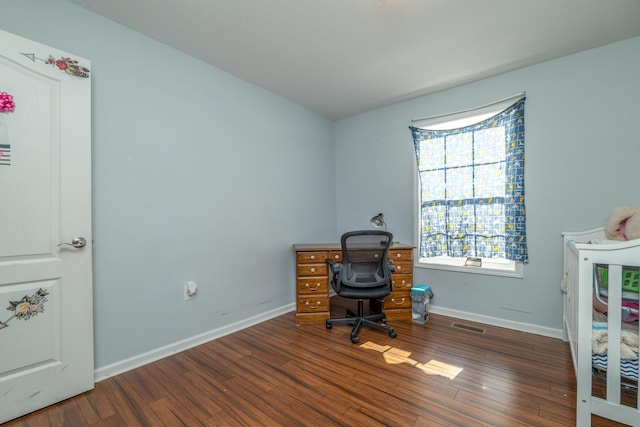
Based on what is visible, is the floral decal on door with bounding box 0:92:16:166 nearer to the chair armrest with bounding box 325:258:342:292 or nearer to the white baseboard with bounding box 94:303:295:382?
the white baseboard with bounding box 94:303:295:382

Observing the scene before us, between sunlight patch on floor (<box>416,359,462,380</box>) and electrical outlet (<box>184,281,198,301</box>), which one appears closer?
sunlight patch on floor (<box>416,359,462,380</box>)

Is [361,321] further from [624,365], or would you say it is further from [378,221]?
[624,365]

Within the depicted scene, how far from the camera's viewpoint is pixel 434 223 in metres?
3.17

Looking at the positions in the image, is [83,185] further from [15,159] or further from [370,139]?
[370,139]

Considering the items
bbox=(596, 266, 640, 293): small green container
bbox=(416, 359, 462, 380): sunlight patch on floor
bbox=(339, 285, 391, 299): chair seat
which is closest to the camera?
bbox=(596, 266, 640, 293): small green container

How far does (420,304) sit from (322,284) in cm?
104

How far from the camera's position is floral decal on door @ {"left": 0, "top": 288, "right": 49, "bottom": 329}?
5.03 feet

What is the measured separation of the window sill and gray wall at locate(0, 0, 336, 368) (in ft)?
5.42

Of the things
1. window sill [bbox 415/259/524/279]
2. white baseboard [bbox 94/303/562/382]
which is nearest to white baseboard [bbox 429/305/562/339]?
white baseboard [bbox 94/303/562/382]

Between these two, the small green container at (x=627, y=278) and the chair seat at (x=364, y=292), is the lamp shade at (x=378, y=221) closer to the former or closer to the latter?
the chair seat at (x=364, y=292)

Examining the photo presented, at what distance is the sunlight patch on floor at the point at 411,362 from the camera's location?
1.95m

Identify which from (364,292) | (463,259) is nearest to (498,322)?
(463,259)

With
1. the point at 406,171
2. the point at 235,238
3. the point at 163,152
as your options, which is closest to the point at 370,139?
the point at 406,171

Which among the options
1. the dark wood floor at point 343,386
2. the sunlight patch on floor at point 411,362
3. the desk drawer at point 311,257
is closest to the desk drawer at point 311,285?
the desk drawer at point 311,257
